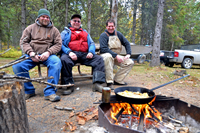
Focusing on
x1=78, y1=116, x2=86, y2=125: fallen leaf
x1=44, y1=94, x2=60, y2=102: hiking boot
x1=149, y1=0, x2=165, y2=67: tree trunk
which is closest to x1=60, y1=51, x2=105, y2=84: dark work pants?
x1=44, y1=94, x2=60, y2=102: hiking boot

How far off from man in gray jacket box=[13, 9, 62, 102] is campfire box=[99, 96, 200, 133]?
1.22 metres

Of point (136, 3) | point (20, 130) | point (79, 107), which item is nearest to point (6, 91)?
point (20, 130)

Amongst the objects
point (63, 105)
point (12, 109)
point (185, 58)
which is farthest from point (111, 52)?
point (185, 58)

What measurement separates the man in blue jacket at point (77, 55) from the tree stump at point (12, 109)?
1.52 metres

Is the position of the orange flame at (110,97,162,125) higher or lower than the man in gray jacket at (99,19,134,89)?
A: lower

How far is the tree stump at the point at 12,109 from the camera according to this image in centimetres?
131

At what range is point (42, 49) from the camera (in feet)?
9.91

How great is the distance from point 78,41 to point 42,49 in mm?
893

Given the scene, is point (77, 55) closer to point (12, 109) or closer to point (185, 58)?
point (12, 109)

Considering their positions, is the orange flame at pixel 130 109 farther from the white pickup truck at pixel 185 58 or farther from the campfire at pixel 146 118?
the white pickup truck at pixel 185 58

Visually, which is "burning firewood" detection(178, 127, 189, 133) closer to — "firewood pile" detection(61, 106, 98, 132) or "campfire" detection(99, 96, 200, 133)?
"campfire" detection(99, 96, 200, 133)

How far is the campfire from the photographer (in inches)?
69.8

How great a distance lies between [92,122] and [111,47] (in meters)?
2.32

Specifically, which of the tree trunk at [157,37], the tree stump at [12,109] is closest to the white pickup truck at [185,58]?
the tree trunk at [157,37]
